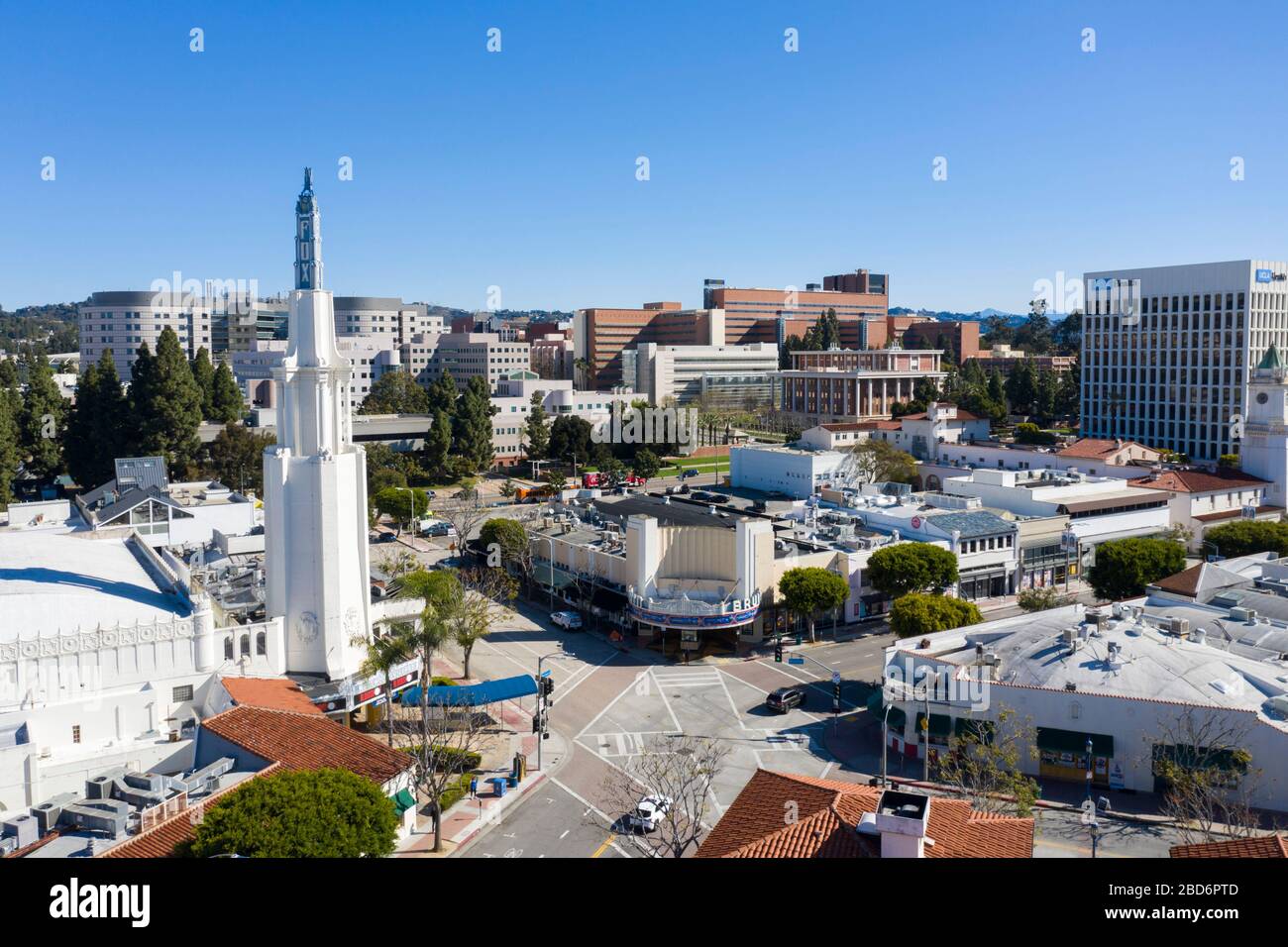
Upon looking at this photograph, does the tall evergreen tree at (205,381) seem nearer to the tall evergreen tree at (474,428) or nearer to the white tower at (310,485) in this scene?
the tall evergreen tree at (474,428)

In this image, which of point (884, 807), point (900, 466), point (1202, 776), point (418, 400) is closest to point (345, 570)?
point (884, 807)

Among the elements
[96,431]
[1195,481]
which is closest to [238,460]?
[96,431]

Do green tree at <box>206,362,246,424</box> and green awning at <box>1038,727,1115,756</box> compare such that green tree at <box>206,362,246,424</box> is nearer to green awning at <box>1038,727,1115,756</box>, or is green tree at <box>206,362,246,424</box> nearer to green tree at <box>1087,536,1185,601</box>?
green tree at <box>1087,536,1185,601</box>

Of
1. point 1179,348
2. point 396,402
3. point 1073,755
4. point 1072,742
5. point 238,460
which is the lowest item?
point 1073,755

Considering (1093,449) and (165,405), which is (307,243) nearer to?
(165,405)

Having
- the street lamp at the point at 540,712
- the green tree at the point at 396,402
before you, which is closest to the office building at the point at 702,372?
the green tree at the point at 396,402

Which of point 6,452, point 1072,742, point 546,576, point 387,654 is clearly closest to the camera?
point 1072,742

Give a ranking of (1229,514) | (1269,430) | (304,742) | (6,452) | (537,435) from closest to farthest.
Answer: (304,742) → (1229,514) → (6,452) → (1269,430) → (537,435)
